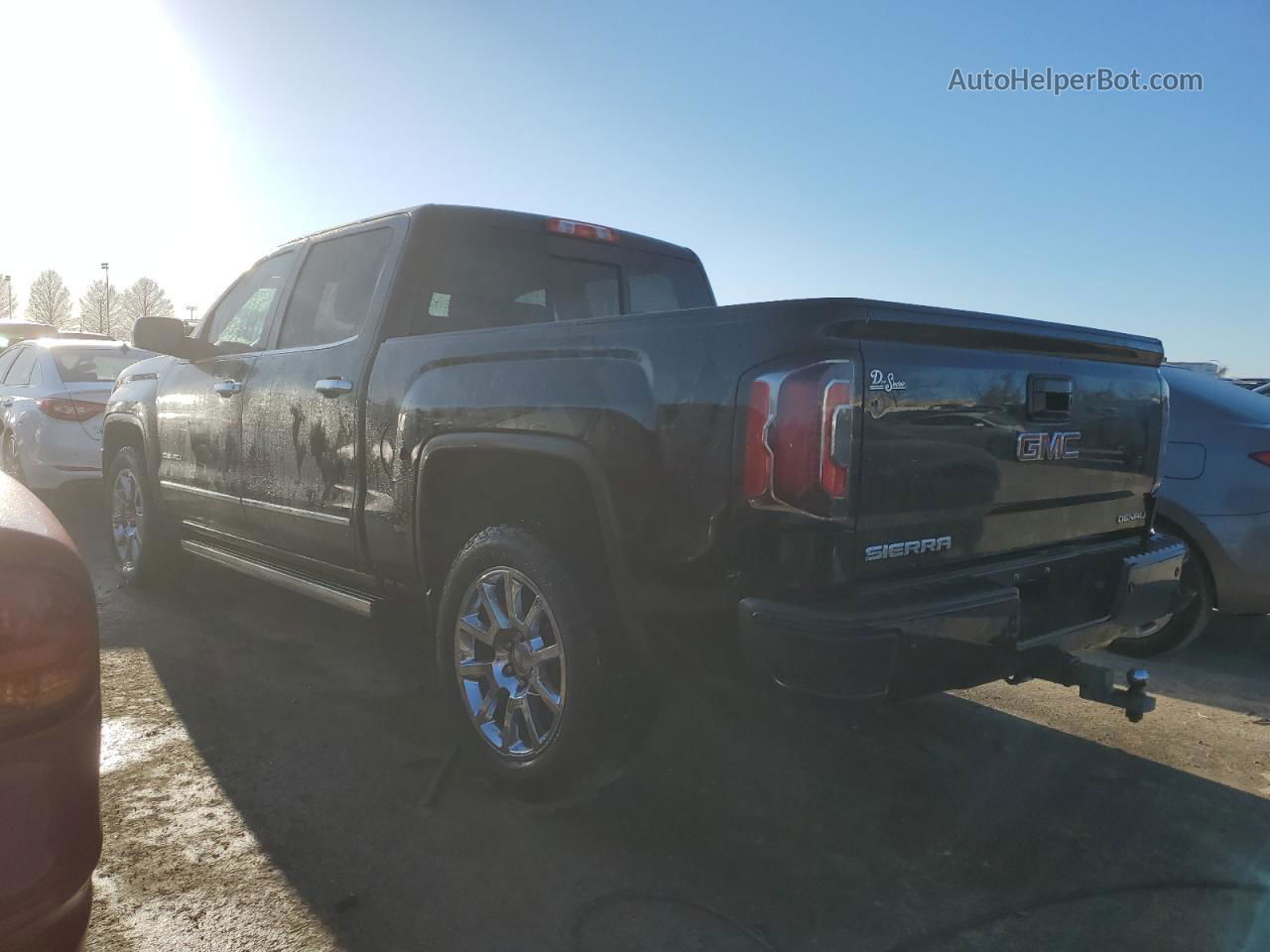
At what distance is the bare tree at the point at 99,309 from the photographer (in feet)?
272

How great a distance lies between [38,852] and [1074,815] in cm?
296

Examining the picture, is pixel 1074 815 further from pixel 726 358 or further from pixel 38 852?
pixel 38 852

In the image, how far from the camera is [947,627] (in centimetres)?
249

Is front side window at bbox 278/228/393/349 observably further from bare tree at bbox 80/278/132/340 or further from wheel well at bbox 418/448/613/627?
bare tree at bbox 80/278/132/340

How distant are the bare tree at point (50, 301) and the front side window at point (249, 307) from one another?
88.1 metres

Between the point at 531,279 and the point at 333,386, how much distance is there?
105cm

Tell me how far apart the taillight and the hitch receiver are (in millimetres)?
2509

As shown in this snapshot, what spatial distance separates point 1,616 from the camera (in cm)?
148

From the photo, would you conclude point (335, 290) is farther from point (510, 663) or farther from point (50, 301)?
point (50, 301)

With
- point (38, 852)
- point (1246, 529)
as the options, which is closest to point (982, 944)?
point (38, 852)

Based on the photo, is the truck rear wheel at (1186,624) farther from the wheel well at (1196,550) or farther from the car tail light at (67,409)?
the car tail light at (67,409)

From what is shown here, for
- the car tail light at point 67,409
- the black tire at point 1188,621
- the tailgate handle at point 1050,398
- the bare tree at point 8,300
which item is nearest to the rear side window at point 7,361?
the car tail light at point 67,409

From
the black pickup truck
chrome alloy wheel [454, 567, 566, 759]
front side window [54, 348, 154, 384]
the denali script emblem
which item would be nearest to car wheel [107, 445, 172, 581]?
the black pickup truck

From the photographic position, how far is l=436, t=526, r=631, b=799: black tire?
2857 millimetres
